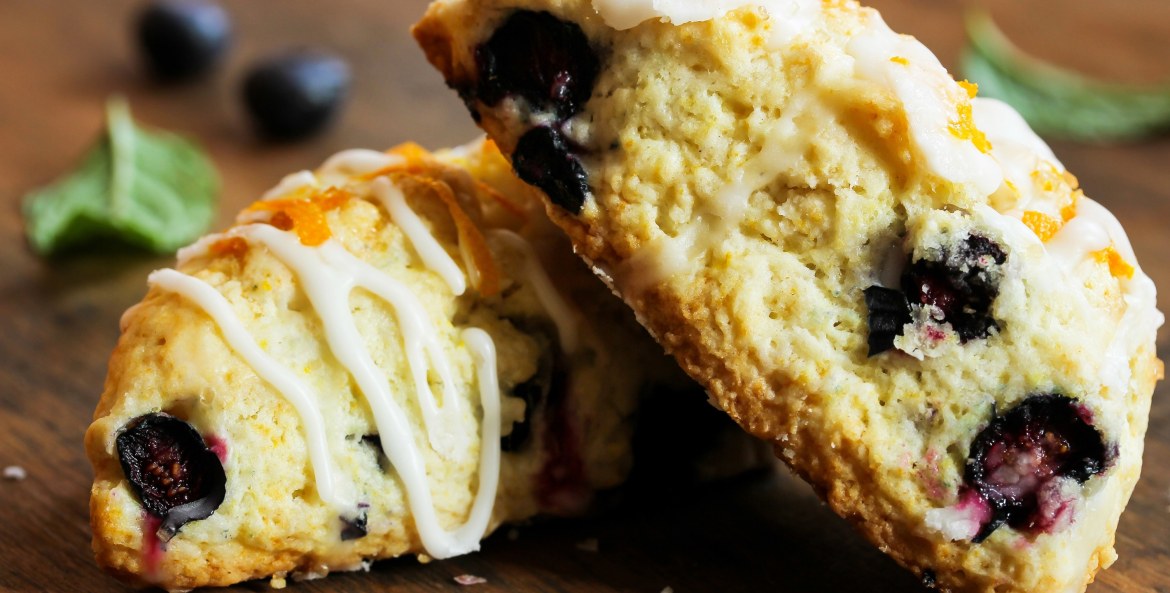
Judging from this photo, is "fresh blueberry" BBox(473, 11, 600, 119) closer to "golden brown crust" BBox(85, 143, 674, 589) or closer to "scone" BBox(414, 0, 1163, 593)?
"scone" BBox(414, 0, 1163, 593)

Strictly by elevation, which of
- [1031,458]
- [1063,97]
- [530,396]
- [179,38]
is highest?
[1063,97]

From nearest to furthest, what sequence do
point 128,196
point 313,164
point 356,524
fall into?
point 356,524
point 128,196
point 313,164

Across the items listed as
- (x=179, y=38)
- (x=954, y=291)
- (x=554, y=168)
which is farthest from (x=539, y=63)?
(x=179, y=38)

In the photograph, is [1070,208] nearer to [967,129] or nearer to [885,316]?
[967,129]

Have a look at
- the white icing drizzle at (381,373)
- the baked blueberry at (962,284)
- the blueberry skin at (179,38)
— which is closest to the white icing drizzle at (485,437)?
the white icing drizzle at (381,373)

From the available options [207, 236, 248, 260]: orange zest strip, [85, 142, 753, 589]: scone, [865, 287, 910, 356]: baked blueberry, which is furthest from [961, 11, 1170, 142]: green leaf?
[207, 236, 248, 260]: orange zest strip

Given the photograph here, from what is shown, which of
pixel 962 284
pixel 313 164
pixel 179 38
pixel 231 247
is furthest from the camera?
pixel 179 38

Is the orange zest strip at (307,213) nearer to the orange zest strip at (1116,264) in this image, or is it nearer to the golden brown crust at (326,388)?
the golden brown crust at (326,388)
